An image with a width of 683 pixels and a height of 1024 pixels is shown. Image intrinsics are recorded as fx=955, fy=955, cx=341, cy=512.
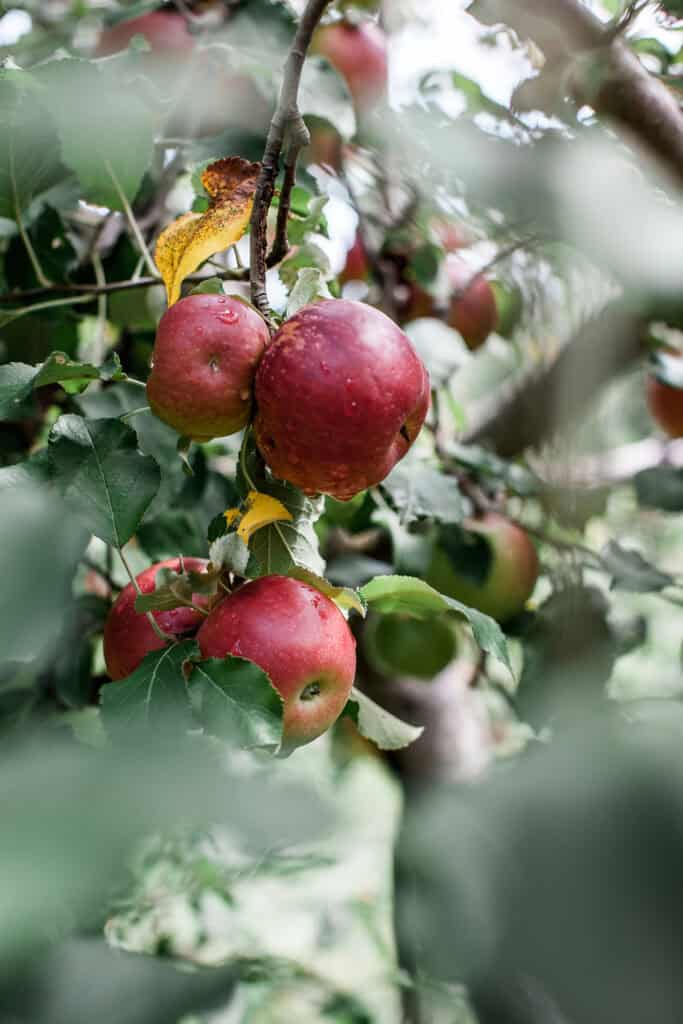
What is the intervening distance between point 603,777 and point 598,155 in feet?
0.78

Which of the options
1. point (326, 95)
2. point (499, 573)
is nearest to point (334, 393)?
point (326, 95)

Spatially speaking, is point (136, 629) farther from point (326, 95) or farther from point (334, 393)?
point (326, 95)

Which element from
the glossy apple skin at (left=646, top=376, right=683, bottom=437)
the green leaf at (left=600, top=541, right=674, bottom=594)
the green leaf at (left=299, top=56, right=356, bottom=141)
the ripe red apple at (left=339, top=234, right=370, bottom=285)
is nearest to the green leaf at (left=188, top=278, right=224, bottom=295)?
the green leaf at (left=299, top=56, right=356, bottom=141)

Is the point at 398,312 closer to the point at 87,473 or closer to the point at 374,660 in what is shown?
the point at 374,660

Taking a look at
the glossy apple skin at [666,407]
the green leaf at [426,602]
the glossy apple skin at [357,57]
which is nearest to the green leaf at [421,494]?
the green leaf at [426,602]

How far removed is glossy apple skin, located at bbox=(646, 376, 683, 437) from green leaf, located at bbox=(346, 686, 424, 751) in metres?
0.94

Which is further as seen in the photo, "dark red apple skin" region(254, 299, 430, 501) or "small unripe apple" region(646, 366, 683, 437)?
"small unripe apple" region(646, 366, 683, 437)

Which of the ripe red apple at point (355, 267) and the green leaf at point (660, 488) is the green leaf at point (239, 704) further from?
the ripe red apple at point (355, 267)

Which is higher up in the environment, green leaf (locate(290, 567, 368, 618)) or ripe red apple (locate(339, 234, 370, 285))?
green leaf (locate(290, 567, 368, 618))

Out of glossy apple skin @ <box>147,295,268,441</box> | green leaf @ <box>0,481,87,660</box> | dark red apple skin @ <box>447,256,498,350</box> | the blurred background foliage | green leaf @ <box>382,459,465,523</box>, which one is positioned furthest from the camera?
dark red apple skin @ <box>447,256,498,350</box>

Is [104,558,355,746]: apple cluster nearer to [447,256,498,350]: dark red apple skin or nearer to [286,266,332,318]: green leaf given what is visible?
[286,266,332,318]: green leaf

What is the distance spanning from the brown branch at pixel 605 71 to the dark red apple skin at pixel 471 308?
2.24 feet

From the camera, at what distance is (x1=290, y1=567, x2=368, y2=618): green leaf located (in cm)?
53

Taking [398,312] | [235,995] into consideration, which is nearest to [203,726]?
[235,995]
